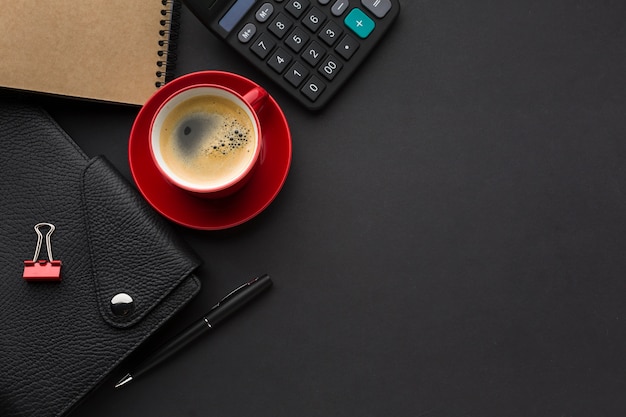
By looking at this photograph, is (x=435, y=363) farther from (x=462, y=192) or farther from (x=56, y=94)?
(x=56, y=94)

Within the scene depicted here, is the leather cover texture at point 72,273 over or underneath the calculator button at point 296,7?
underneath

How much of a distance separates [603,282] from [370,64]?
33cm

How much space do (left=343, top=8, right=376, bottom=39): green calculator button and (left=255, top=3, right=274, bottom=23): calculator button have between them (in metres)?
0.08

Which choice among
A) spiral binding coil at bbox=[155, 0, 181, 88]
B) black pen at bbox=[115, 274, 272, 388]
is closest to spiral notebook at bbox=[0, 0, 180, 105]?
spiral binding coil at bbox=[155, 0, 181, 88]

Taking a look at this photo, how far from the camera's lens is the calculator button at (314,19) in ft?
2.22

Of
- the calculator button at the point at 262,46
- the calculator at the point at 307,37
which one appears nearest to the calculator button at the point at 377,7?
the calculator at the point at 307,37

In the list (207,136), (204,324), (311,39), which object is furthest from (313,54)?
(204,324)

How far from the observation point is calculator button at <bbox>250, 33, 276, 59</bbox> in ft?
2.21

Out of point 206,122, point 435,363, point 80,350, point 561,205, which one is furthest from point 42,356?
point 561,205

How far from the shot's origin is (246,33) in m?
0.68

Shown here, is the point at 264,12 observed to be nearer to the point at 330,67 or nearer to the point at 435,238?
the point at 330,67

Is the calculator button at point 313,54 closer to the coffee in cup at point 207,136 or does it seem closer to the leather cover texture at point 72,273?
the coffee in cup at point 207,136

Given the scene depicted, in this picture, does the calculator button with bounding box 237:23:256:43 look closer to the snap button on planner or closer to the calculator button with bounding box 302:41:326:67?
the calculator button with bounding box 302:41:326:67

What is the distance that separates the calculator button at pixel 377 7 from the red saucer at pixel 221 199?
5.5 inches
